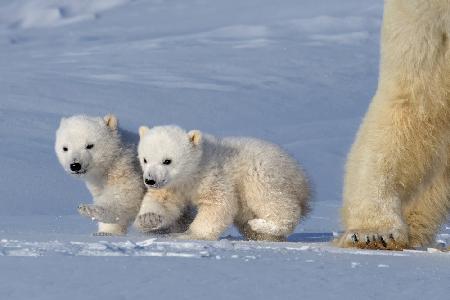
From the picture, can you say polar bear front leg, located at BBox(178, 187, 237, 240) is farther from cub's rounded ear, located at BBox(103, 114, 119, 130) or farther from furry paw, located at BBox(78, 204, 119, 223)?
cub's rounded ear, located at BBox(103, 114, 119, 130)

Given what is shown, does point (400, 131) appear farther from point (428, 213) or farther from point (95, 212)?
point (95, 212)

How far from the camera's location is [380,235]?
3.46m

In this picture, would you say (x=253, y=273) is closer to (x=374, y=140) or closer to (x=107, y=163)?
(x=374, y=140)

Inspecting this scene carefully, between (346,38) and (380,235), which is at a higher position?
(346,38)

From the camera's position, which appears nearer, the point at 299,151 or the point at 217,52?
the point at 299,151

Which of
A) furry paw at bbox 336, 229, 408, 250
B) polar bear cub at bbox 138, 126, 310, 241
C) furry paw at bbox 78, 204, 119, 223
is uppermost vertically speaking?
polar bear cub at bbox 138, 126, 310, 241

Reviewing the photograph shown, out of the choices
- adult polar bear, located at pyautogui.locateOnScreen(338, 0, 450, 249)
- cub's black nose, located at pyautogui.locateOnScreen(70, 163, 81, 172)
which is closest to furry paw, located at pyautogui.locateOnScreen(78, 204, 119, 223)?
cub's black nose, located at pyautogui.locateOnScreen(70, 163, 81, 172)

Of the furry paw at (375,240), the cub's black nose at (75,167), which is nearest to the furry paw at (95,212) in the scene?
the cub's black nose at (75,167)

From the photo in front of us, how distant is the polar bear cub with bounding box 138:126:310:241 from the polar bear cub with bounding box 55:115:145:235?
158 mm

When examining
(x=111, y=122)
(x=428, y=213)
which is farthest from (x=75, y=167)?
(x=428, y=213)

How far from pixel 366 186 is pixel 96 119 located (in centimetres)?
166

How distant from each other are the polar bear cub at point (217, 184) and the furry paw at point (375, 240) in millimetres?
866

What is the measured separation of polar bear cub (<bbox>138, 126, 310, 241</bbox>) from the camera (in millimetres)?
4281

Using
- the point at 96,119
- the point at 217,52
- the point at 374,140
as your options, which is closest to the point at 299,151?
the point at 96,119
